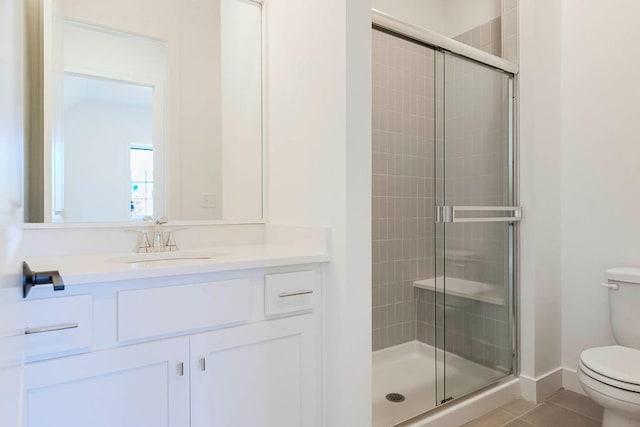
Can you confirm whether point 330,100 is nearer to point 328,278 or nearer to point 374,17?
point 374,17

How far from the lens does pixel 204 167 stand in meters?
1.72

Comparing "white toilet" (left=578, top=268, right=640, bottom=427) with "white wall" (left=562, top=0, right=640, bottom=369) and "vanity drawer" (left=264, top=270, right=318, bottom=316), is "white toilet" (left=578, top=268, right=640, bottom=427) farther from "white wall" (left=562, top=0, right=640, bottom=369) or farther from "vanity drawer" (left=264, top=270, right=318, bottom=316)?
"vanity drawer" (left=264, top=270, right=318, bottom=316)

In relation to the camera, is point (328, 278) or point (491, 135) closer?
point (328, 278)

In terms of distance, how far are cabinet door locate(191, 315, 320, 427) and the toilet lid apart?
44.5 inches

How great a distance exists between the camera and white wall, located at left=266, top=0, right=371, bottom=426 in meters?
1.33

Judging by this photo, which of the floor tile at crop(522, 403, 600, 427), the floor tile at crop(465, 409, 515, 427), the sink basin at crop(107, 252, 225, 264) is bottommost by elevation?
the floor tile at crop(465, 409, 515, 427)

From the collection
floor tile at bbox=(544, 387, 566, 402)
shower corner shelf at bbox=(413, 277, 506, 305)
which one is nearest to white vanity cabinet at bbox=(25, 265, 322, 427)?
shower corner shelf at bbox=(413, 277, 506, 305)

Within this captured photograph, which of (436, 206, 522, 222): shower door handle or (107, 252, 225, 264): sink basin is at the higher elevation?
(436, 206, 522, 222): shower door handle

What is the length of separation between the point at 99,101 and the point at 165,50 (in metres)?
0.37

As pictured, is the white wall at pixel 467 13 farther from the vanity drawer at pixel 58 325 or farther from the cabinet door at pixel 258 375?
the vanity drawer at pixel 58 325

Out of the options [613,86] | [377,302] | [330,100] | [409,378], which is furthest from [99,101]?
[613,86]

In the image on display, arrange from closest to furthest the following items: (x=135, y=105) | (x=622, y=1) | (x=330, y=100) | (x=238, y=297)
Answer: (x=238, y=297) < (x=330, y=100) < (x=135, y=105) < (x=622, y=1)

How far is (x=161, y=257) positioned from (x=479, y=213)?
62.9 inches

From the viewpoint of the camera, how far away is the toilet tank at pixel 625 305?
5.75 ft
